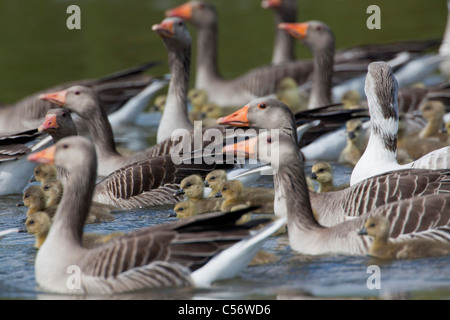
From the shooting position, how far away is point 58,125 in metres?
10.9

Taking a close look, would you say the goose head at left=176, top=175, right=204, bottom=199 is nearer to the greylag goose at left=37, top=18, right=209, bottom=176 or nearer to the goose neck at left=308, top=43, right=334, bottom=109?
the greylag goose at left=37, top=18, right=209, bottom=176

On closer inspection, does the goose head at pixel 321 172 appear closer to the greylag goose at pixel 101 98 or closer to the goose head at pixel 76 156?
the goose head at pixel 76 156

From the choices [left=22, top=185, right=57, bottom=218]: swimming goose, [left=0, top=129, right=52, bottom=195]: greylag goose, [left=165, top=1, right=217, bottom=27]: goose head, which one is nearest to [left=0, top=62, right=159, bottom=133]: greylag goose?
[left=165, top=1, right=217, bottom=27]: goose head

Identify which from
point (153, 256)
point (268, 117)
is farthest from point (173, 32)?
point (153, 256)

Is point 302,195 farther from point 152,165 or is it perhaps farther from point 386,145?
point 152,165

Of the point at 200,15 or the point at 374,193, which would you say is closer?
the point at 374,193

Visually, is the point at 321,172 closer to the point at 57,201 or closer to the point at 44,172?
the point at 57,201

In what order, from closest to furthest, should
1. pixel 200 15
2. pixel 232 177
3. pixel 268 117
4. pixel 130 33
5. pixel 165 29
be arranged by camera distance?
pixel 268 117, pixel 232 177, pixel 165 29, pixel 200 15, pixel 130 33

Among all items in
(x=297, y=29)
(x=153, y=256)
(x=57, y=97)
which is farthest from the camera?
(x=297, y=29)

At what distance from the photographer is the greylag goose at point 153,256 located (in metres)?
7.00

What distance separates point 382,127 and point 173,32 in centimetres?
440

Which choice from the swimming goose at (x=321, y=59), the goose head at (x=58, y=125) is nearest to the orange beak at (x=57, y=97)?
the goose head at (x=58, y=125)

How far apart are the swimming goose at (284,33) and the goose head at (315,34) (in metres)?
3.63

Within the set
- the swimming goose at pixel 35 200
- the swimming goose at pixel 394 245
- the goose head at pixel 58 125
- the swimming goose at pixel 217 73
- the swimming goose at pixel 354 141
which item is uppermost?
the swimming goose at pixel 217 73
